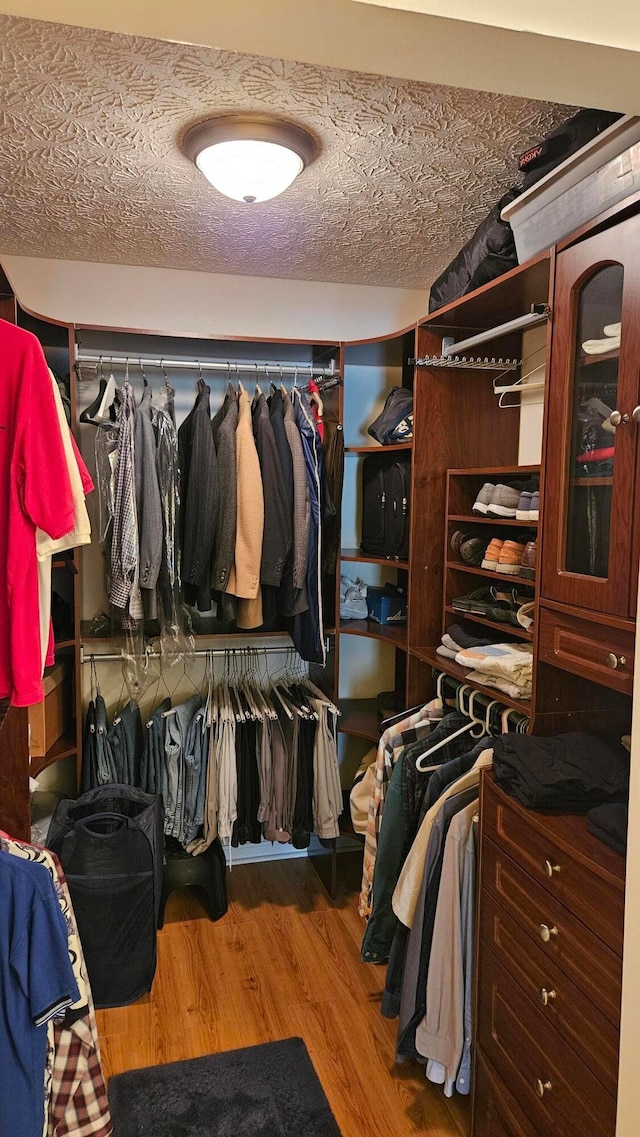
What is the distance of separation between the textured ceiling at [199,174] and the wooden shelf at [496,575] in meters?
1.13

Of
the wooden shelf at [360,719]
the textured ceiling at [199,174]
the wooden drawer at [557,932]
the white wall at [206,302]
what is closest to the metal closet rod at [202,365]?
the white wall at [206,302]

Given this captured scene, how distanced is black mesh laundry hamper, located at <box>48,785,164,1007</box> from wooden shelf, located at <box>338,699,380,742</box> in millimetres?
864

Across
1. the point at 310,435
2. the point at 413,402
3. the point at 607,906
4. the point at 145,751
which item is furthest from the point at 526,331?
the point at 145,751

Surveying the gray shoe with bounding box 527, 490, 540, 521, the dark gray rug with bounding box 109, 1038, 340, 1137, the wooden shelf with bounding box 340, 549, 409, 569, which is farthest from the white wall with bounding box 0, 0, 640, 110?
the dark gray rug with bounding box 109, 1038, 340, 1137

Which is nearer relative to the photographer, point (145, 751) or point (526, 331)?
point (526, 331)

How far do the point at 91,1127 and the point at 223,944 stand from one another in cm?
112

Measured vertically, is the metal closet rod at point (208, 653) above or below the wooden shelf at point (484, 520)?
below

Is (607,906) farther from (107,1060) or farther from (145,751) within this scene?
(145,751)

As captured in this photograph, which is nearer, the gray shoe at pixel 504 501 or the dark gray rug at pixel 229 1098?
the dark gray rug at pixel 229 1098

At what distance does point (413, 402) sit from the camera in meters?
2.62

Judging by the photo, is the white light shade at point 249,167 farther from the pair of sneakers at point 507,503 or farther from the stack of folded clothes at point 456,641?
the stack of folded clothes at point 456,641

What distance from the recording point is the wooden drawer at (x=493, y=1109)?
5.18ft

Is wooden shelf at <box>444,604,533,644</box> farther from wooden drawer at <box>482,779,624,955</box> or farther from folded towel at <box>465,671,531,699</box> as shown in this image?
wooden drawer at <box>482,779,624,955</box>

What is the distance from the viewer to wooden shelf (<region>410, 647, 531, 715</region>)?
192 cm
